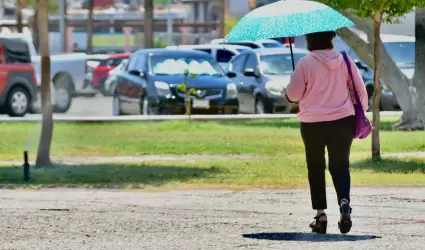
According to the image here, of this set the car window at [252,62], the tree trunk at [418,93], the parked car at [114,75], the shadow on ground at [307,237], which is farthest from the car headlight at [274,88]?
the shadow on ground at [307,237]

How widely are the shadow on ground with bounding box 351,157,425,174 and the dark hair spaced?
6.24 m

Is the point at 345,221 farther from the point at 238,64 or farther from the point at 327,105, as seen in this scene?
the point at 238,64

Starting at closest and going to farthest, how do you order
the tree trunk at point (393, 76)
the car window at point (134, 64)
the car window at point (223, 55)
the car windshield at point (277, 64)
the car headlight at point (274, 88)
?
the tree trunk at point (393, 76) < the car window at point (134, 64) < the car headlight at point (274, 88) < the car windshield at point (277, 64) < the car window at point (223, 55)

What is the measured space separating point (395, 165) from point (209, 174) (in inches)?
101

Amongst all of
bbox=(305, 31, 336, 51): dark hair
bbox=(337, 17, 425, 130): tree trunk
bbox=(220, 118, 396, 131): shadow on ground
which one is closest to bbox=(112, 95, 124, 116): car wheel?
bbox=(220, 118, 396, 131): shadow on ground

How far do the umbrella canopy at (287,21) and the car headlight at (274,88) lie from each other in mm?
16475

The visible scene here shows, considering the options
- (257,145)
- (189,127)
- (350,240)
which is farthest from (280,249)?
(189,127)

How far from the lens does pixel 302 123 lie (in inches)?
444

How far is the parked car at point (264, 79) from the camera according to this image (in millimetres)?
29688

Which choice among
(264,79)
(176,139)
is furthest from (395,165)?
(264,79)

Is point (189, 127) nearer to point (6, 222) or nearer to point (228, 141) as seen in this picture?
point (228, 141)

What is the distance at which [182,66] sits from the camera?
2914 cm

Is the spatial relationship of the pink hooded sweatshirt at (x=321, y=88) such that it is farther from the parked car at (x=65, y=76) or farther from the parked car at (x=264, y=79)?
the parked car at (x=65, y=76)

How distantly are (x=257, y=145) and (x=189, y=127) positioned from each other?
3518mm
